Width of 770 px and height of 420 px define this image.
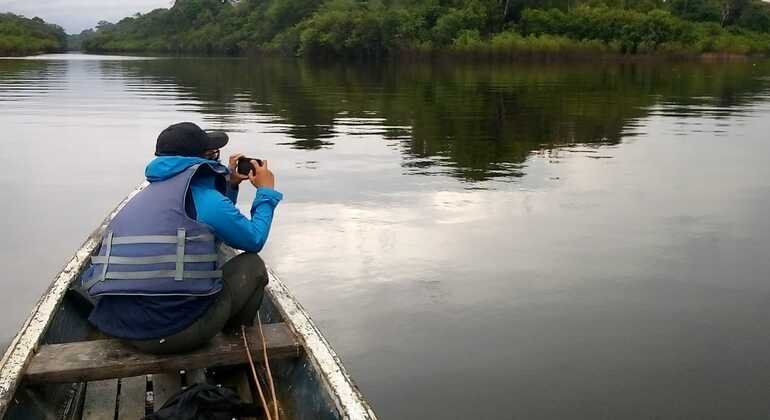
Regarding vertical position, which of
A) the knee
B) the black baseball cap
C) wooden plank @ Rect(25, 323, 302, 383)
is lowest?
wooden plank @ Rect(25, 323, 302, 383)

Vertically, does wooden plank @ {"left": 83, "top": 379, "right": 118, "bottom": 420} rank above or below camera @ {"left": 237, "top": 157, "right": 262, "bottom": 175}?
below

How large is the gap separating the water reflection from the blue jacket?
28.5 feet

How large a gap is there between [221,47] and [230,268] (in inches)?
4842

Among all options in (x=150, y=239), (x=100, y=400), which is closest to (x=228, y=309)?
(x=150, y=239)

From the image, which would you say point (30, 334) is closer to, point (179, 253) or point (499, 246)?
point (179, 253)

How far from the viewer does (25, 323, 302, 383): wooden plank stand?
373cm

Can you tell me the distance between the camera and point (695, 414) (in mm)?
4895

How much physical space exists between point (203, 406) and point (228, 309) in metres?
0.55

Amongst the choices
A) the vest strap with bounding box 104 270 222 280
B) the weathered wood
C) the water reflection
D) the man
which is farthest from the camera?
the water reflection

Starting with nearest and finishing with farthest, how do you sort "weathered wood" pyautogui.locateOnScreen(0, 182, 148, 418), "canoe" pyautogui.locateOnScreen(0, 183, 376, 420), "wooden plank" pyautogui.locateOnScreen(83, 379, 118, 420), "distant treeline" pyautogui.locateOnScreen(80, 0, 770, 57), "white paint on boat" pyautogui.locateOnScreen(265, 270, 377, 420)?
"white paint on boat" pyautogui.locateOnScreen(265, 270, 377, 420) → "weathered wood" pyautogui.locateOnScreen(0, 182, 148, 418) → "canoe" pyautogui.locateOnScreen(0, 183, 376, 420) → "wooden plank" pyautogui.locateOnScreen(83, 379, 118, 420) → "distant treeline" pyautogui.locateOnScreen(80, 0, 770, 57)

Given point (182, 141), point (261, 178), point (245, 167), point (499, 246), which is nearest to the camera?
point (182, 141)

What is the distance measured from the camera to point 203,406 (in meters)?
3.60

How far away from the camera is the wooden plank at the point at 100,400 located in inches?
158

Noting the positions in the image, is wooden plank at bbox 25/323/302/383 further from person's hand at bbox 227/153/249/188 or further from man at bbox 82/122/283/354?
person's hand at bbox 227/153/249/188
